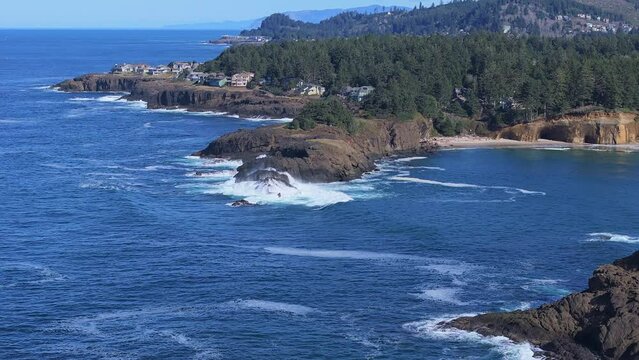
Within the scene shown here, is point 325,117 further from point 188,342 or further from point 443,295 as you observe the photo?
point 188,342

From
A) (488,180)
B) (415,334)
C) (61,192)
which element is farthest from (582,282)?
(61,192)

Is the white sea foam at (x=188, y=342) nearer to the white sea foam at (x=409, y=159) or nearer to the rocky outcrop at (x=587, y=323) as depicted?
the rocky outcrop at (x=587, y=323)

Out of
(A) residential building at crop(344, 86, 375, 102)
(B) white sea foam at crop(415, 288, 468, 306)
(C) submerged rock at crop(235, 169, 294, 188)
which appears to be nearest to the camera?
(B) white sea foam at crop(415, 288, 468, 306)

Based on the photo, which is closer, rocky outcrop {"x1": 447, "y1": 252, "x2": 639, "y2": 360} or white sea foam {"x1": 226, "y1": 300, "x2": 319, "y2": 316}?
rocky outcrop {"x1": 447, "y1": 252, "x2": 639, "y2": 360}

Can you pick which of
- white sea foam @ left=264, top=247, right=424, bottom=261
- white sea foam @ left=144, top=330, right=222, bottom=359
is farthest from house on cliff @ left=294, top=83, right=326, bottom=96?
white sea foam @ left=144, top=330, right=222, bottom=359

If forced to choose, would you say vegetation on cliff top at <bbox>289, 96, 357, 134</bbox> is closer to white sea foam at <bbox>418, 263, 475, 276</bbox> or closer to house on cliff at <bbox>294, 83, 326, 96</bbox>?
house on cliff at <bbox>294, 83, 326, 96</bbox>

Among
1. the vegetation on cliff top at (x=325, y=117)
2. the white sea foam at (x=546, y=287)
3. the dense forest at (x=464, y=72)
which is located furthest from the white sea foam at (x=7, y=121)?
the white sea foam at (x=546, y=287)
